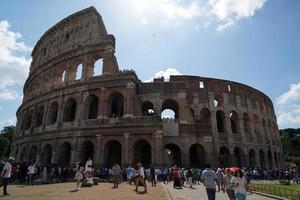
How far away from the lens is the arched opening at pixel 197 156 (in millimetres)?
Result: 26000

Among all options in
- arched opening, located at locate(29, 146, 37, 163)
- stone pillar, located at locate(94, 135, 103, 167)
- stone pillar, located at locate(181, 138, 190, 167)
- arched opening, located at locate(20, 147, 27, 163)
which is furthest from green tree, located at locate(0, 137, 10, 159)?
stone pillar, located at locate(181, 138, 190, 167)

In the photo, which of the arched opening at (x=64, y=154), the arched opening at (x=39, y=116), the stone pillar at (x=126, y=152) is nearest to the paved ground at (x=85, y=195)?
the stone pillar at (x=126, y=152)

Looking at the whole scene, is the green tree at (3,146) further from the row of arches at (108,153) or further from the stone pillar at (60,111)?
the stone pillar at (60,111)

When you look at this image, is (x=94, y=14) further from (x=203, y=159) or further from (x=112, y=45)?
(x=203, y=159)

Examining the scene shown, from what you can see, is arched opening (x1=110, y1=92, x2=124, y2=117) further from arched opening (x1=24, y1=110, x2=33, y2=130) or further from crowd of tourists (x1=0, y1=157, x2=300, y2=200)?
arched opening (x1=24, y1=110, x2=33, y2=130)

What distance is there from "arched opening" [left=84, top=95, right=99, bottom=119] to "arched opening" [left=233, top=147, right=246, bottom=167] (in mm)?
17777

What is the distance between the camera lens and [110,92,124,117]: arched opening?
26.2 meters

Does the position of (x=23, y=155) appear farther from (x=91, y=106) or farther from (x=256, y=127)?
(x=256, y=127)

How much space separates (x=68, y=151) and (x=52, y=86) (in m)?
8.25

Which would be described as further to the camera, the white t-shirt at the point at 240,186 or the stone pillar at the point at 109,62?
the stone pillar at the point at 109,62

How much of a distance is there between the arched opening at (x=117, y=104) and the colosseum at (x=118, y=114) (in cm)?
12

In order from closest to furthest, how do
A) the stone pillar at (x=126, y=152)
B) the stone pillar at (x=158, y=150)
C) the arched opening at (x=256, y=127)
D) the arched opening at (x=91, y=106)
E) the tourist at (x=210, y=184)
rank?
the tourist at (x=210, y=184) → the stone pillar at (x=158, y=150) → the stone pillar at (x=126, y=152) → the arched opening at (x=91, y=106) → the arched opening at (x=256, y=127)

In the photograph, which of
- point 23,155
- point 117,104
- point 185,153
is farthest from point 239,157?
point 23,155

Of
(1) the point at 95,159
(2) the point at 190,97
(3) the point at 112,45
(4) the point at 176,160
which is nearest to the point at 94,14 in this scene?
(3) the point at 112,45
